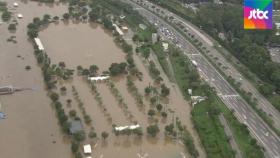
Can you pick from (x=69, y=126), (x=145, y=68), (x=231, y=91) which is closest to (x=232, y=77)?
(x=231, y=91)

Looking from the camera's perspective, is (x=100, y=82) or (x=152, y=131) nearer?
(x=152, y=131)

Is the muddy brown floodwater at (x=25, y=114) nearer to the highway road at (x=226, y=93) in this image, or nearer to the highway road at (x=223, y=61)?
the highway road at (x=226, y=93)

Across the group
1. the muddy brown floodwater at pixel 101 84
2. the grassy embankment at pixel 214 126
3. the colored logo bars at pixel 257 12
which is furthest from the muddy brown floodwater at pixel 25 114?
the colored logo bars at pixel 257 12

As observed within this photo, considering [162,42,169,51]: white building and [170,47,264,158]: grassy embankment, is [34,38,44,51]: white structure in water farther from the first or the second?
[170,47,264,158]: grassy embankment

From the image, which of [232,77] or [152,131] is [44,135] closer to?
[152,131]

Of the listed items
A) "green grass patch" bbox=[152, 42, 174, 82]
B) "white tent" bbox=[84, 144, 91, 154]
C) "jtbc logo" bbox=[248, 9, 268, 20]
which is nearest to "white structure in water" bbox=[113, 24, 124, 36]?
"green grass patch" bbox=[152, 42, 174, 82]
